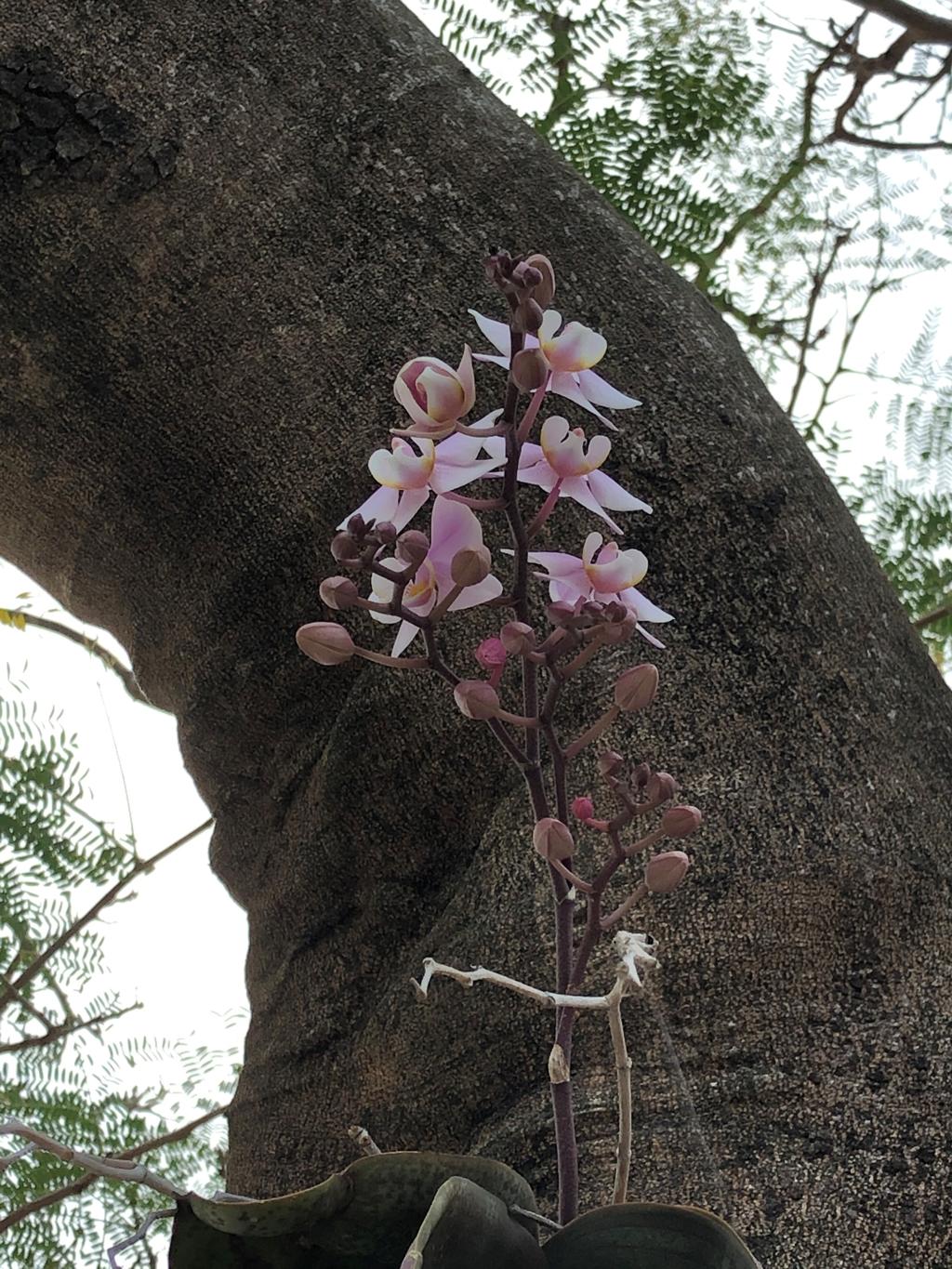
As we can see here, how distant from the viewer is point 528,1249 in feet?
1.19

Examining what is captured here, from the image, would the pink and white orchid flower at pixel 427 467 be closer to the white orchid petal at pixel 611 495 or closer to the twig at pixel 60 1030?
the white orchid petal at pixel 611 495

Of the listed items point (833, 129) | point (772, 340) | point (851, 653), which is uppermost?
point (833, 129)

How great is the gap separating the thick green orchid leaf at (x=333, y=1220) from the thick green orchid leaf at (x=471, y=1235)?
2cm

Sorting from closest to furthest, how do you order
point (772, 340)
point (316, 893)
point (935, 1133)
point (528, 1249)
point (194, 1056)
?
point (528, 1249) < point (935, 1133) < point (316, 893) < point (194, 1056) < point (772, 340)

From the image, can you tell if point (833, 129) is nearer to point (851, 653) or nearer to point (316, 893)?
point (851, 653)

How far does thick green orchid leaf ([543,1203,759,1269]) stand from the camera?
1.10 ft

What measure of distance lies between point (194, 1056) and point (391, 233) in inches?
38.4

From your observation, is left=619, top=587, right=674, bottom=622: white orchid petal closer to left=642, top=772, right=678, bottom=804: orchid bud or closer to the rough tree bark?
left=642, top=772, right=678, bottom=804: orchid bud

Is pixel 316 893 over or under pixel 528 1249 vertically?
over

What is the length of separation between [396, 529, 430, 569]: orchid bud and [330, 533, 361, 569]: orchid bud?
0.02 metres

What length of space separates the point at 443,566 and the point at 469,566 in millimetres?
38

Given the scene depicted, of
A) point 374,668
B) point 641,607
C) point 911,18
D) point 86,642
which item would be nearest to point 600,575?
point 641,607

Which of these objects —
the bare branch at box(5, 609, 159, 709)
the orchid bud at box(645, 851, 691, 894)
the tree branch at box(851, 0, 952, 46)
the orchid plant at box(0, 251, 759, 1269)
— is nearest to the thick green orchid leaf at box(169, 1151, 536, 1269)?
the orchid plant at box(0, 251, 759, 1269)

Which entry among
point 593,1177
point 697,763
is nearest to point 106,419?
point 697,763
